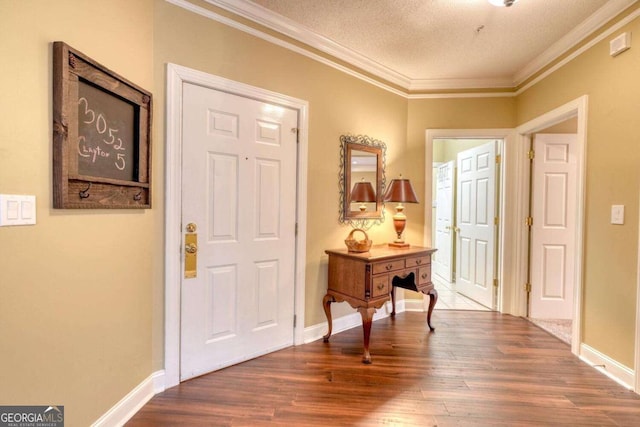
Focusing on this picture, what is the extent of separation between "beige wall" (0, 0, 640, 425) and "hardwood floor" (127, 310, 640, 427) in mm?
294

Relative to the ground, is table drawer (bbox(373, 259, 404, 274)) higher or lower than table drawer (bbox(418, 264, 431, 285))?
higher

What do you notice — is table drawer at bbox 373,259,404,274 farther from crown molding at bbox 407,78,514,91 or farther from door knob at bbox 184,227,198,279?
crown molding at bbox 407,78,514,91

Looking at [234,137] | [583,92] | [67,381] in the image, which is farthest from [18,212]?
[583,92]

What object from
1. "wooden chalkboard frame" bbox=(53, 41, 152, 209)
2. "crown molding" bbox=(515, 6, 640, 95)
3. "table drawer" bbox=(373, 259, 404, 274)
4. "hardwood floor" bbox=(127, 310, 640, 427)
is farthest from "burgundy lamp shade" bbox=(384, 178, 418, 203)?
"wooden chalkboard frame" bbox=(53, 41, 152, 209)

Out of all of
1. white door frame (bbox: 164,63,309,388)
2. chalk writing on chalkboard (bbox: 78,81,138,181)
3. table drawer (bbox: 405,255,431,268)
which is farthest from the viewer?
table drawer (bbox: 405,255,431,268)

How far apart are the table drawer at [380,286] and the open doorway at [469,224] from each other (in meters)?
1.68

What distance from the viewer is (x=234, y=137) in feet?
7.24

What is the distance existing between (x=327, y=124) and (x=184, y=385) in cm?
227

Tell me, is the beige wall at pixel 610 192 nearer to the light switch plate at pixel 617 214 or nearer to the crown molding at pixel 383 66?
the light switch plate at pixel 617 214

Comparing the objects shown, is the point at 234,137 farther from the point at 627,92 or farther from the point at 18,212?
the point at 627,92

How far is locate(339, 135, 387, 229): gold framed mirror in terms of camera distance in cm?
293

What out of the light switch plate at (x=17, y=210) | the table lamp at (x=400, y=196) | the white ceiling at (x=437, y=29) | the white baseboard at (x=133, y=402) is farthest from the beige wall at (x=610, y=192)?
the light switch plate at (x=17, y=210)

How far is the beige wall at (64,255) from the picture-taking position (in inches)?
44.6

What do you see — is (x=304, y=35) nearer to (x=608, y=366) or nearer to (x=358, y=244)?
(x=358, y=244)
